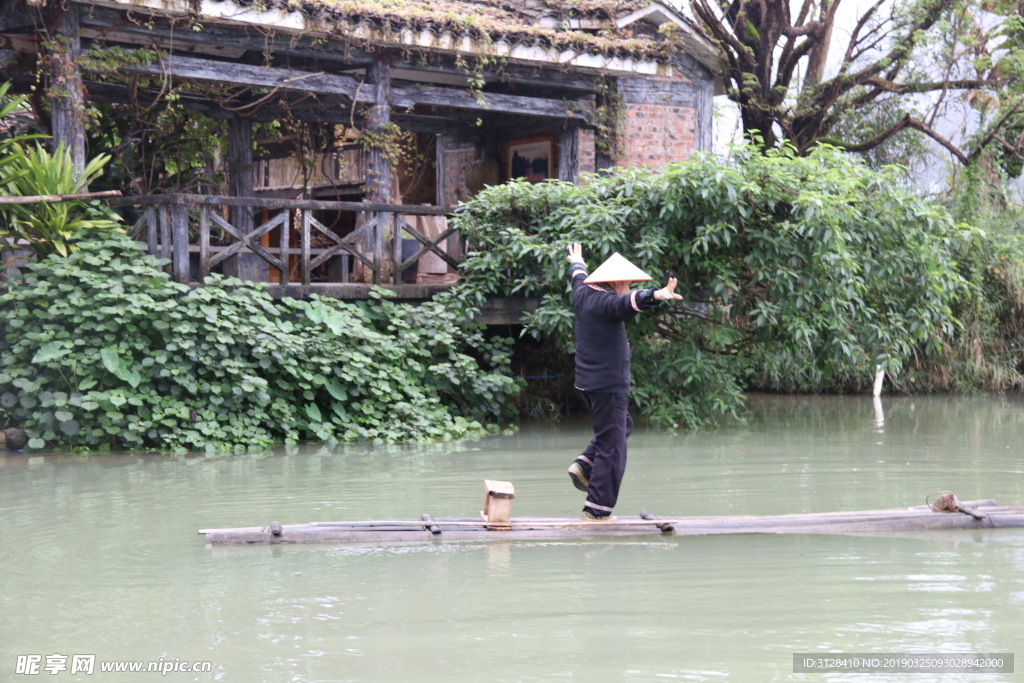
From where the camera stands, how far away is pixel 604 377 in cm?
709

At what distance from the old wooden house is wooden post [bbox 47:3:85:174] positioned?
0.02 metres

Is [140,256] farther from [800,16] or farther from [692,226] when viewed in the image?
[800,16]

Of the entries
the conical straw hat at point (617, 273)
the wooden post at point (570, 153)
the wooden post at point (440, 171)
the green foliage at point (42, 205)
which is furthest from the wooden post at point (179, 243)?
the wooden post at point (440, 171)

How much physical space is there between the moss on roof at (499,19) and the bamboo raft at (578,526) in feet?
22.4

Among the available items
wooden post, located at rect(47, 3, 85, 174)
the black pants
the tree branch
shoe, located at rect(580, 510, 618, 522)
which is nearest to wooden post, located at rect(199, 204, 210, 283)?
Answer: wooden post, located at rect(47, 3, 85, 174)

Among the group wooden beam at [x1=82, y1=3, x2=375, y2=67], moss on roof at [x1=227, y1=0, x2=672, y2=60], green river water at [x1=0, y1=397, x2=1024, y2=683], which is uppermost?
moss on roof at [x1=227, y1=0, x2=672, y2=60]

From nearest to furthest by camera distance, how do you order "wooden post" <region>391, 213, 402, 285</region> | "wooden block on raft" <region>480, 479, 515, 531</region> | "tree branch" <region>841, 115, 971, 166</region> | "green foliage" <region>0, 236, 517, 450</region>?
"wooden block on raft" <region>480, 479, 515, 531</region> < "green foliage" <region>0, 236, 517, 450</region> < "wooden post" <region>391, 213, 402, 285</region> < "tree branch" <region>841, 115, 971, 166</region>

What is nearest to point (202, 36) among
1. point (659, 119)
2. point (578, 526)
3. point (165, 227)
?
point (165, 227)

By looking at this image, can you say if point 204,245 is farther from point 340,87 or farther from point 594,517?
point 594,517

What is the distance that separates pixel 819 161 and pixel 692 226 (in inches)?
59.9

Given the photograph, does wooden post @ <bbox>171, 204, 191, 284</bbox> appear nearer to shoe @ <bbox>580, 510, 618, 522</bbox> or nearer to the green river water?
the green river water

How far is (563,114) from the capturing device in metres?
14.3

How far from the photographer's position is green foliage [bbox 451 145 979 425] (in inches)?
417

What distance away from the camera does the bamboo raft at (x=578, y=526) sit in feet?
20.5
